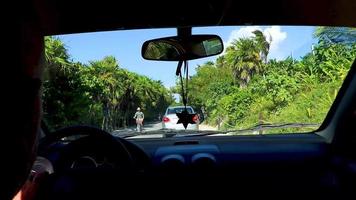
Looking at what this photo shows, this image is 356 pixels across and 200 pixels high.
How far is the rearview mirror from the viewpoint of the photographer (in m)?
3.81

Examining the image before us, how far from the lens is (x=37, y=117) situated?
5.08ft

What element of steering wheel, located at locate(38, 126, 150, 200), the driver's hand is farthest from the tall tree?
the driver's hand

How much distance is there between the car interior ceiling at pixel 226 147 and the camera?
309 cm

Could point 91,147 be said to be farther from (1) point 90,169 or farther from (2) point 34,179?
(2) point 34,179

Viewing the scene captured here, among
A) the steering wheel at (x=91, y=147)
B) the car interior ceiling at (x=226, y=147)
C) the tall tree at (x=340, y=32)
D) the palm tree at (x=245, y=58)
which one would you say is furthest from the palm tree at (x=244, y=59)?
the steering wheel at (x=91, y=147)

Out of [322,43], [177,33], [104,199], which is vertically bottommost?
[104,199]

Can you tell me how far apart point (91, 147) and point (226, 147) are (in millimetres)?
1178

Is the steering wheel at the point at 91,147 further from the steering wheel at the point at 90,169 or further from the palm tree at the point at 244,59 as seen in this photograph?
the palm tree at the point at 244,59

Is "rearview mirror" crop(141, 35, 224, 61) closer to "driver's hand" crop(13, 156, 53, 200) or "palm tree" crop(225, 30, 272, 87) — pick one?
"driver's hand" crop(13, 156, 53, 200)

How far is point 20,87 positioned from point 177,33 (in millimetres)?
2741

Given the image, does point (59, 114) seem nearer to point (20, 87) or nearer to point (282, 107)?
point (20, 87)

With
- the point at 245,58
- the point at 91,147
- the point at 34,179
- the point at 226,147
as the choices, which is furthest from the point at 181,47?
the point at 245,58

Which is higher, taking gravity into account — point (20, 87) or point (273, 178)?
point (20, 87)
